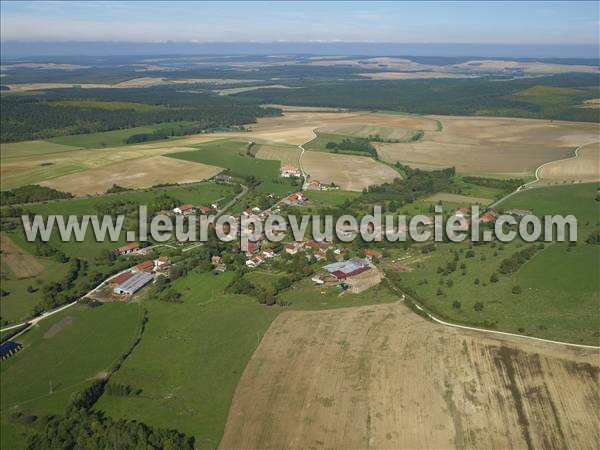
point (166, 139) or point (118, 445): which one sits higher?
point (166, 139)

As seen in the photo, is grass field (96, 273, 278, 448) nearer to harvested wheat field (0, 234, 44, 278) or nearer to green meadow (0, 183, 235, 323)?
green meadow (0, 183, 235, 323)

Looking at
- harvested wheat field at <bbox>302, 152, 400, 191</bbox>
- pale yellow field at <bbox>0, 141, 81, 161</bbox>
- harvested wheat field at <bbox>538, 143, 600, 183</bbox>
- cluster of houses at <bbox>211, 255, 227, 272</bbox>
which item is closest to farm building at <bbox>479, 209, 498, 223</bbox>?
harvested wheat field at <bbox>302, 152, 400, 191</bbox>

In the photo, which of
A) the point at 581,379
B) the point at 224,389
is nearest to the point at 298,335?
the point at 224,389

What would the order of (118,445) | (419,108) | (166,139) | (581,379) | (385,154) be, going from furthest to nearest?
1. (419,108)
2. (166,139)
3. (385,154)
4. (581,379)
5. (118,445)

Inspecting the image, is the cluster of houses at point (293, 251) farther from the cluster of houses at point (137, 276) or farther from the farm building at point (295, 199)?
the farm building at point (295, 199)

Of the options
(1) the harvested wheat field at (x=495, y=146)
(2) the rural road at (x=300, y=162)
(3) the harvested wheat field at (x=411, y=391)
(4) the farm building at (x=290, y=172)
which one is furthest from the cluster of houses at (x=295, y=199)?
(3) the harvested wheat field at (x=411, y=391)

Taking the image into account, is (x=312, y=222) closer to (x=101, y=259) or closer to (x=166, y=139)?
(x=101, y=259)

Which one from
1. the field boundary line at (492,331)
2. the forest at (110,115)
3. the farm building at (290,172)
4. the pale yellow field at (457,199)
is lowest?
A: the field boundary line at (492,331)
